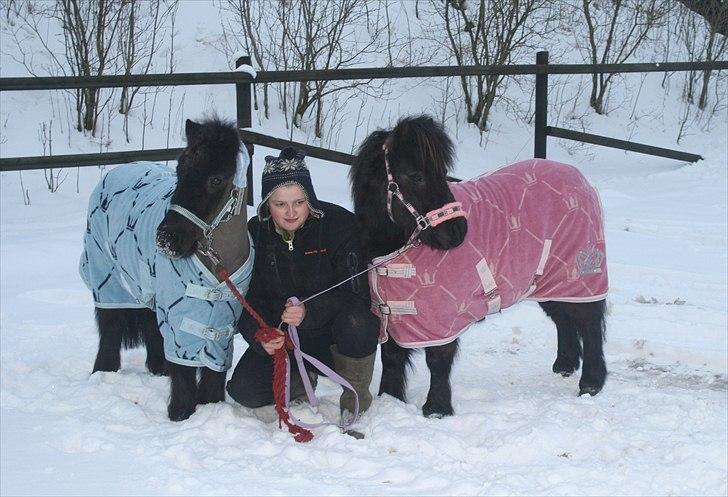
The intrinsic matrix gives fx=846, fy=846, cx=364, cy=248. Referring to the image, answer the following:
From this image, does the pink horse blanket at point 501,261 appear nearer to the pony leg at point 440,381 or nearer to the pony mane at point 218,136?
the pony leg at point 440,381

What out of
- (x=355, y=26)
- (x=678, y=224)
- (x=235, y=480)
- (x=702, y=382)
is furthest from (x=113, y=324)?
(x=355, y=26)

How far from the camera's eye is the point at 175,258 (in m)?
2.88

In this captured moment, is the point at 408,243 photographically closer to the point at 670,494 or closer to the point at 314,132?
the point at 670,494

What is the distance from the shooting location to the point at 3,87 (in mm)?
5742

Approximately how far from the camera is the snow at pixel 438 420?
→ 106 inches

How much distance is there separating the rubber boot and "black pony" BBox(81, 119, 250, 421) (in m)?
0.43

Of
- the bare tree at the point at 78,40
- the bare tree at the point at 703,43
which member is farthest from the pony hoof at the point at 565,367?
the bare tree at the point at 703,43

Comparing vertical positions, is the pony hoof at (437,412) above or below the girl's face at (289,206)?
below

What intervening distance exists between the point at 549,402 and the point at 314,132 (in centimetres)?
596

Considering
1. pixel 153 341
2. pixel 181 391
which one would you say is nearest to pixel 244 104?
pixel 153 341

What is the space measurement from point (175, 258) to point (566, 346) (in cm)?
183

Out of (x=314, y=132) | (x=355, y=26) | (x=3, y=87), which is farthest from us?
(x=355, y=26)

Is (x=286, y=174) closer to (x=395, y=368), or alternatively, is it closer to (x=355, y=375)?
(x=355, y=375)

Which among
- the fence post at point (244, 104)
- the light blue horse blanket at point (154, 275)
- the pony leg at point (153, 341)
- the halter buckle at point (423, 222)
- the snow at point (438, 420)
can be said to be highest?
the fence post at point (244, 104)
